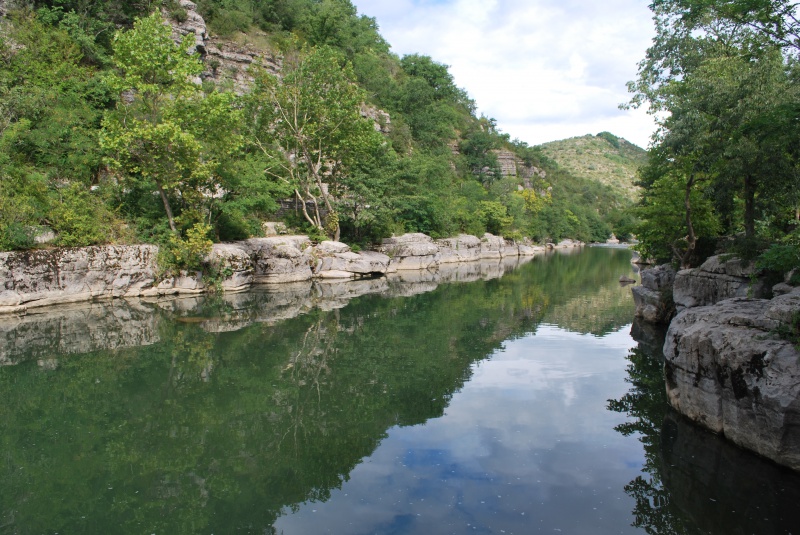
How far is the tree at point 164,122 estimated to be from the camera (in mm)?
19516

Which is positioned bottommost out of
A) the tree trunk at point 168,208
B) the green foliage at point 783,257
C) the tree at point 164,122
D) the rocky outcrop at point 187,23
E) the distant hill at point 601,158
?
the green foliage at point 783,257

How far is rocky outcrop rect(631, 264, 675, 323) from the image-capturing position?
16.1m

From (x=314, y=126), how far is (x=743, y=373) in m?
25.9

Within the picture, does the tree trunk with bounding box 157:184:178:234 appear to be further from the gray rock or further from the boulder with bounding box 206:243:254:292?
the gray rock

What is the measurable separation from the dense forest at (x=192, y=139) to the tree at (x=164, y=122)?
7 centimetres

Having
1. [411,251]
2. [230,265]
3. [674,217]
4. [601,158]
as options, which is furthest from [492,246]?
[601,158]

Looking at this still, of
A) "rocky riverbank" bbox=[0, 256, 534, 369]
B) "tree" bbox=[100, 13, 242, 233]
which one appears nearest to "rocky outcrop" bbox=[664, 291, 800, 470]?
"rocky riverbank" bbox=[0, 256, 534, 369]

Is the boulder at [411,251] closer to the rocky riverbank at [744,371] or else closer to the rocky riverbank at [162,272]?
the rocky riverbank at [162,272]

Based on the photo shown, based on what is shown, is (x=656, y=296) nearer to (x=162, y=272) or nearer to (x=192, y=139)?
(x=192, y=139)

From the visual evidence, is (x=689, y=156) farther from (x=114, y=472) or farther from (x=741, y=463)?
(x=114, y=472)

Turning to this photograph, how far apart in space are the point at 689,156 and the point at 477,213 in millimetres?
33440

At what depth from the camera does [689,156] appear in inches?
606

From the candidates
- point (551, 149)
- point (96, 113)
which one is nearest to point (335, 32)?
point (96, 113)

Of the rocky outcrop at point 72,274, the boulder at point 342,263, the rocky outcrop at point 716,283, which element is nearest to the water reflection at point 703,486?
the rocky outcrop at point 716,283
